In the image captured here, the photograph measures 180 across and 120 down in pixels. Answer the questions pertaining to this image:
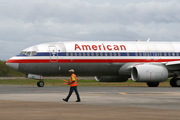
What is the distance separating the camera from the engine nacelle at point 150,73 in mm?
36281

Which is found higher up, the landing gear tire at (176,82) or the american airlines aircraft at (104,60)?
the american airlines aircraft at (104,60)

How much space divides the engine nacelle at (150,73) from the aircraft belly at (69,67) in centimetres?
282

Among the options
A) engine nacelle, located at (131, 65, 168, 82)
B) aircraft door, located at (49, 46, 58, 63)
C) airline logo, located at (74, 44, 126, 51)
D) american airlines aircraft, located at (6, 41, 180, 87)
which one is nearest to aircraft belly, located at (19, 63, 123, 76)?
american airlines aircraft, located at (6, 41, 180, 87)

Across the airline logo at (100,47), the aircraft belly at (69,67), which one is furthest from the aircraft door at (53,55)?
the airline logo at (100,47)

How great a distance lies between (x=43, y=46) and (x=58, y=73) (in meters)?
3.32

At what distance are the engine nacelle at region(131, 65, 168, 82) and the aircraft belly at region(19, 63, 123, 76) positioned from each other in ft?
9.25

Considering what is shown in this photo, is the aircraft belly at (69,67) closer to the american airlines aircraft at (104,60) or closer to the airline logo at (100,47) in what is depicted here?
the american airlines aircraft at (104,60)

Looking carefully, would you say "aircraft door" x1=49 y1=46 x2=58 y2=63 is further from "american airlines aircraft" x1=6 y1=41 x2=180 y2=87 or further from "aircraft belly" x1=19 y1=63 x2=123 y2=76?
"aircraft belly" x1=19 y1=63 x2=123 y2=76

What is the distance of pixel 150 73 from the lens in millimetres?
36500

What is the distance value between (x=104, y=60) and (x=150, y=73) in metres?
5.15

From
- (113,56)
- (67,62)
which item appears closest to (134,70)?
(113,56)

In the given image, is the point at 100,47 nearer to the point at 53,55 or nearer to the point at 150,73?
the point at 53,55

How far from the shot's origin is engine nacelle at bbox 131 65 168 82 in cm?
3628

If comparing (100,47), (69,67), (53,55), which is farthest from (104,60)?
(53,55)
